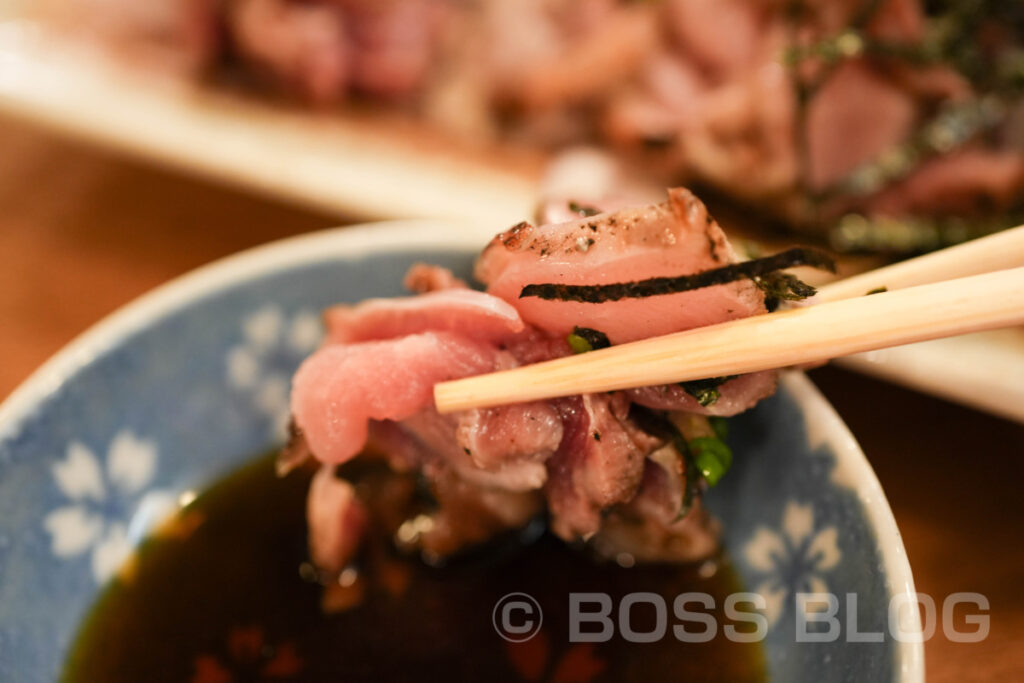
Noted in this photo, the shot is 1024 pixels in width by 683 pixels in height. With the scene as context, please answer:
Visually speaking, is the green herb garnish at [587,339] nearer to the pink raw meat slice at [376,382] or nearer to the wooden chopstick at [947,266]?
the pink raw meat slice at [376,382]

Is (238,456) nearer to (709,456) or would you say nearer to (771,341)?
(709,456)

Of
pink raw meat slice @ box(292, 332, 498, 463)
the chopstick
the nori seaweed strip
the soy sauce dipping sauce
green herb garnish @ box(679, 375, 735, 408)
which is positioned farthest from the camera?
the soy sauce dipping sauce

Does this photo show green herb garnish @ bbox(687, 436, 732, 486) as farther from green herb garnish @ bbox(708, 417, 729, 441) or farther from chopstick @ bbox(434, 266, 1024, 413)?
chopstick @ bbox(434, 266, 1024, 413)

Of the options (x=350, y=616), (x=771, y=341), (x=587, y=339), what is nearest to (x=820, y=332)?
(x=771, y=341)

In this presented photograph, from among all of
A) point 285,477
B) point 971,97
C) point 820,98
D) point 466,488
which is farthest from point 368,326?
point 971,97

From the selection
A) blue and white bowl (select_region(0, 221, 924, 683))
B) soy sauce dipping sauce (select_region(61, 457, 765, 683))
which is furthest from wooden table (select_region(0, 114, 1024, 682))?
soy sauce dipping sauce (select_region(61, 457, 765, 683))

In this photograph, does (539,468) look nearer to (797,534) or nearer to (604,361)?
(604,361)
